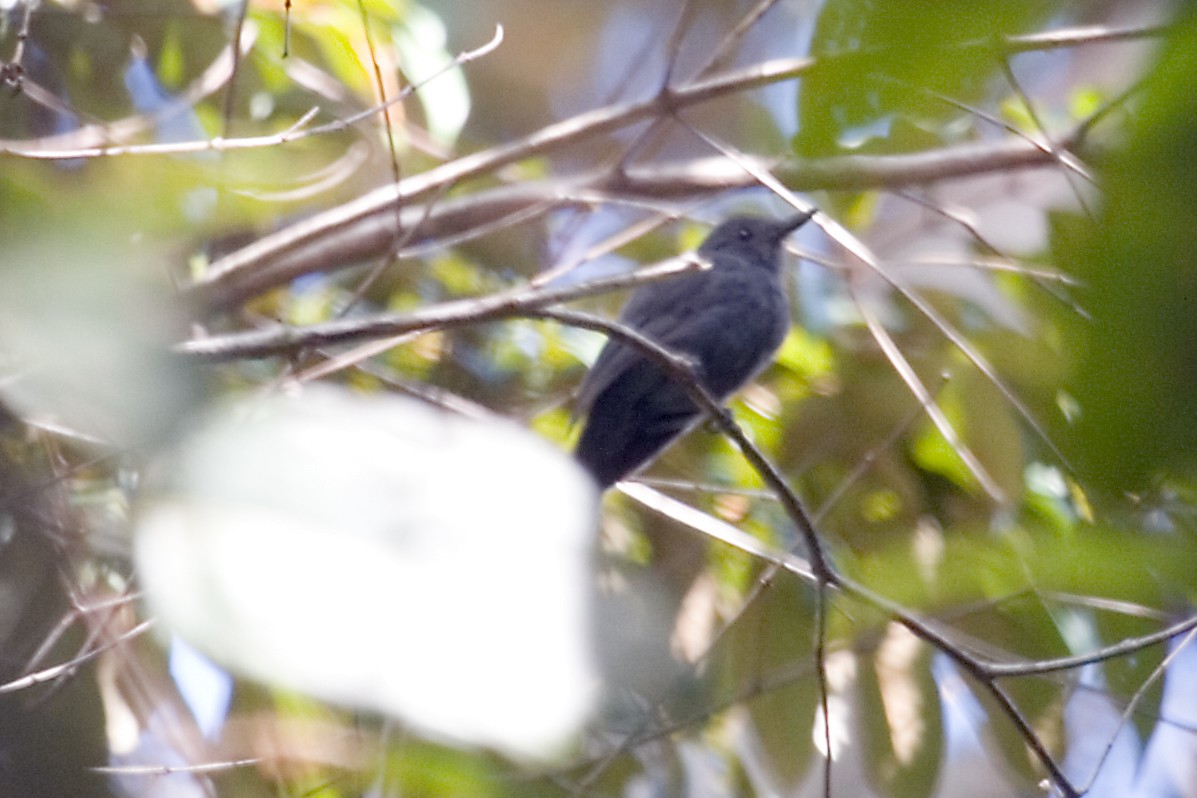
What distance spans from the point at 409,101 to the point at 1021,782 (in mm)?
1320

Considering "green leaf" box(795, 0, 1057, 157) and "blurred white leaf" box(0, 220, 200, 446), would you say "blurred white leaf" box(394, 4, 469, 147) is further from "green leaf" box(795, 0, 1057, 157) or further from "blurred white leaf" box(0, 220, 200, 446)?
"green leaf" box(795, 0, 1057, 157)

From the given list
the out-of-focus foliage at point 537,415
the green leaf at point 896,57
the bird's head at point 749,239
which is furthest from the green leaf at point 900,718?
the green leaf at point 896,57

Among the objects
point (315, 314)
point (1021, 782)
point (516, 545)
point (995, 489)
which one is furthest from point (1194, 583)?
point (315, 314)

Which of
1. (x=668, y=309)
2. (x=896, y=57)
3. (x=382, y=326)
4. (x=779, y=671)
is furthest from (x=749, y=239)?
(x=896, y=57)

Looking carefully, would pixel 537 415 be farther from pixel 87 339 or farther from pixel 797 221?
pixel 87 339

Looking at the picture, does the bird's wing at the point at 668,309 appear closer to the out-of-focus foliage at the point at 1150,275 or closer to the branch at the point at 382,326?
the branch at the point at 382,326

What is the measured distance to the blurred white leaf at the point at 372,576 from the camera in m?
1.12

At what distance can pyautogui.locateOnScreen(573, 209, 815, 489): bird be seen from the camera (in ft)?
5.77

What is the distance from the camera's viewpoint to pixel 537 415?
1.76m

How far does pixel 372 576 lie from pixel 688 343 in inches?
34.6

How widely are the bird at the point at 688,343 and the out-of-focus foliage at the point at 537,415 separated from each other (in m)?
0.06

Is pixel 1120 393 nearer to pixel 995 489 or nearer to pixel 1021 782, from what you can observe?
pixel 995 489

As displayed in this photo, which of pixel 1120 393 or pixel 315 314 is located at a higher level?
pixel 1120 393

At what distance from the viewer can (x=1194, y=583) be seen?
1.37ft
